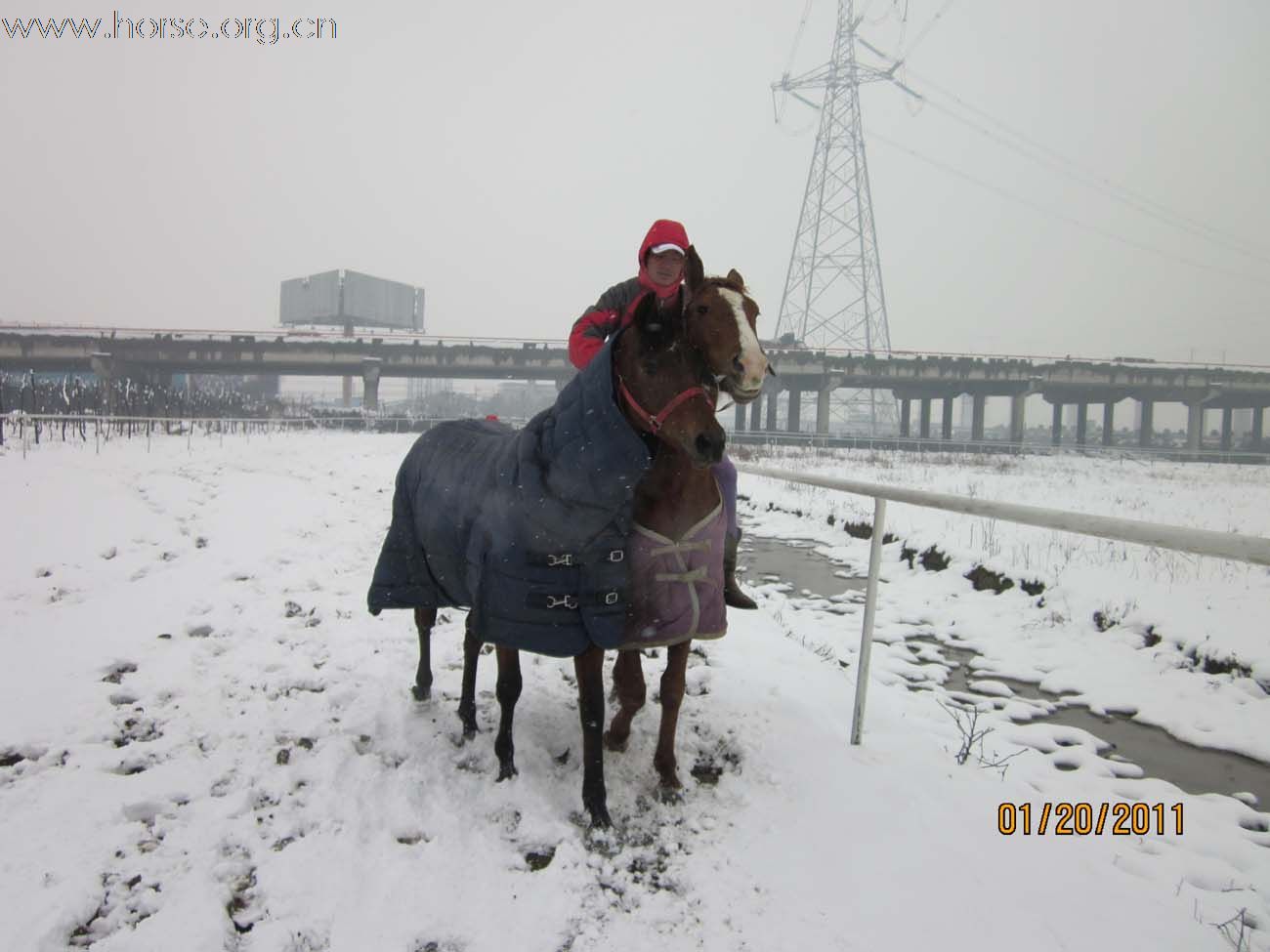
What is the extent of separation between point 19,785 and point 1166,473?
2919 cm

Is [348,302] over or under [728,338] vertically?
over

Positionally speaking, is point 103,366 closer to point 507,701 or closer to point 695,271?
point 507,701

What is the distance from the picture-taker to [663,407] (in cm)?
228

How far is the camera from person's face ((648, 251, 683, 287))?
3.08 metres

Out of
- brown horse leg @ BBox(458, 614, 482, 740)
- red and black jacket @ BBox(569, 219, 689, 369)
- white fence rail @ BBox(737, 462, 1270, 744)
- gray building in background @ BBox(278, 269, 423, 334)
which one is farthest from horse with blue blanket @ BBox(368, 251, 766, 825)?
gray building in background @ BBox(278, 269, 423, 334)

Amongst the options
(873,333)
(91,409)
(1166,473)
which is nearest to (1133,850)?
(1166,473)

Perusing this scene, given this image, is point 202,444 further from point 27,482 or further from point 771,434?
point 771,434

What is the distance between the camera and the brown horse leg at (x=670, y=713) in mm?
2807

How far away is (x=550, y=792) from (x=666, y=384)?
1.83 metres

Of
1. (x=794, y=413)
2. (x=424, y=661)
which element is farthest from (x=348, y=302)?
(x=424, y=661)

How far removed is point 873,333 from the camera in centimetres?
3975

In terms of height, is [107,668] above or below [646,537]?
below

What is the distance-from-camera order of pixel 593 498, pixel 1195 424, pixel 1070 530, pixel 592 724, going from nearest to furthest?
pixel 1070 530 < pixel 593 498 < pixel 592 724 < pixel 1195 424
